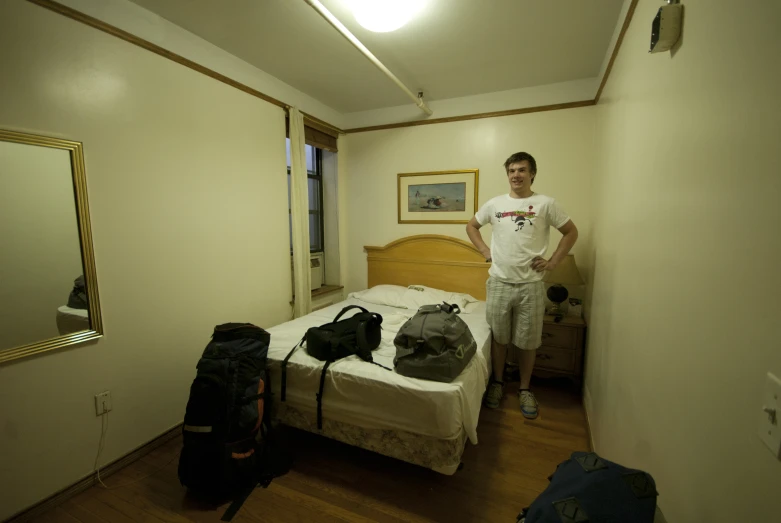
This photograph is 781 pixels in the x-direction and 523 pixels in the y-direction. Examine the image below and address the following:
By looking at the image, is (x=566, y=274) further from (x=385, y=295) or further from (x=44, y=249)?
(x=44, y=249)

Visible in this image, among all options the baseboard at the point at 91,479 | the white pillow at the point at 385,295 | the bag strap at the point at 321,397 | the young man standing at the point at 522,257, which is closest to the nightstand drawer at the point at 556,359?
the young man standing at the point at 522,257

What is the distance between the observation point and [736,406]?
0.61 meters

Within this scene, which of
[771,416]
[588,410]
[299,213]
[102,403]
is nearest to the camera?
[771,416]

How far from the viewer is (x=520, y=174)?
226 cm

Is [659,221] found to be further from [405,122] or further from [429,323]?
[405,122]

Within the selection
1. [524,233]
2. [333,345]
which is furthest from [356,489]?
[524,233]

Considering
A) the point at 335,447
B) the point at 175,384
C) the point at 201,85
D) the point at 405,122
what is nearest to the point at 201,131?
the point at 201,85

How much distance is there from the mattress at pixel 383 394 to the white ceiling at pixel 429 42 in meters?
2.00

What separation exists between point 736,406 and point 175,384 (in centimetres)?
262

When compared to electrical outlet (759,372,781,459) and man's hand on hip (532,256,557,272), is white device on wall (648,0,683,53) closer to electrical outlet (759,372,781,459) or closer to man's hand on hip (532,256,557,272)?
electrical outlet (759,372,781,459)

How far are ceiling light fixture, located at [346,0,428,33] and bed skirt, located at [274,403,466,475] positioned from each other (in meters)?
2.18

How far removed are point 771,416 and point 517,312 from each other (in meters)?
1.89

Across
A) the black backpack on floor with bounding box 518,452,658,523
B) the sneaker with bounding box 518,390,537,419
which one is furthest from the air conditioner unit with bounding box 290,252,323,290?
the black backpack on floor with bounding box 518,452,658,523

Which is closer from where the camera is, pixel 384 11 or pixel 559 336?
pixel 384 11
